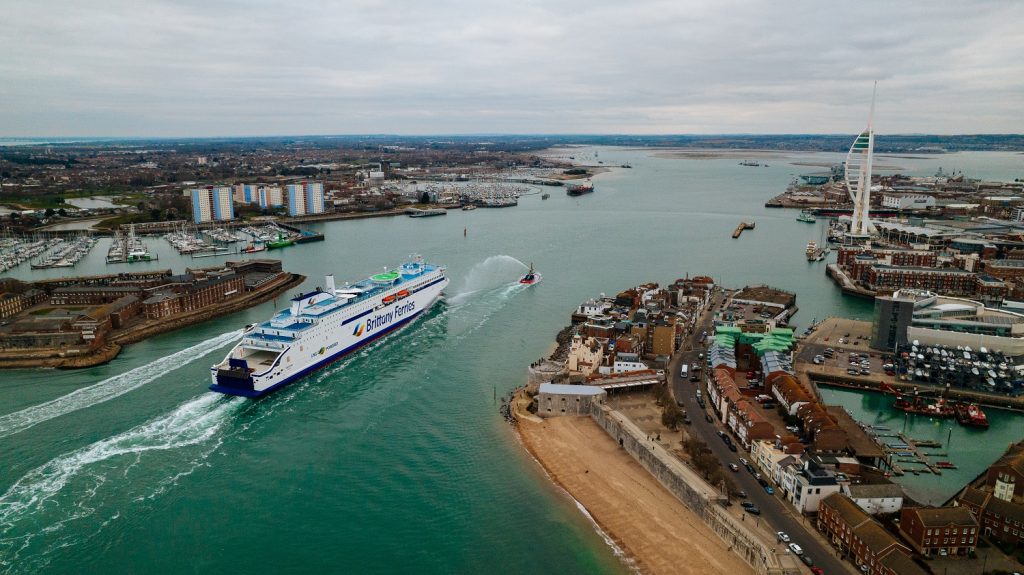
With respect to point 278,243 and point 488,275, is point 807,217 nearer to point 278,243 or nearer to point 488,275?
point 488,275

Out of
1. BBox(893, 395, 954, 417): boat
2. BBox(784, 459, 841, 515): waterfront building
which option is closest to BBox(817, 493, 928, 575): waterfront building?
BBox(784, 459, 841, 515): waterfront building

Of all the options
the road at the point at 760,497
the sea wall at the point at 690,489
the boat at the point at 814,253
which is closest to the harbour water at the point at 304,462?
the sea wall at the point at 690,489

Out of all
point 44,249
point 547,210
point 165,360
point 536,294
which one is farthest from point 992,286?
point 44,249

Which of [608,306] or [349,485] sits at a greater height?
[608,306]

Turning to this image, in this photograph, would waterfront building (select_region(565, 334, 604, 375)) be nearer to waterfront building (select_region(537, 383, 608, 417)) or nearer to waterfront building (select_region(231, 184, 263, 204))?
waterfront building (select_region(537, 383, 608, 417))

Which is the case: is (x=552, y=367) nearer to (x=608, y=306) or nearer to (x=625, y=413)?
(x=625, y=413)

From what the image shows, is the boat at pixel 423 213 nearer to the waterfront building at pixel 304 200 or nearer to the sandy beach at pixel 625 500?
the waterfront building at pixel 304 200

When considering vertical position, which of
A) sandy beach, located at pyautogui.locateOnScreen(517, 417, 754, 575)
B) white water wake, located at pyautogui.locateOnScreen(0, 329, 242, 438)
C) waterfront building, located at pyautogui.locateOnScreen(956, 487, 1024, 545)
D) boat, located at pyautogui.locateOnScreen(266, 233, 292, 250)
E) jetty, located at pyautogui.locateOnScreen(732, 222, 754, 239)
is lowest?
sandy beach, located at pyautogui.locateOnScreen(517, 417, 754, 575)
